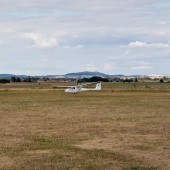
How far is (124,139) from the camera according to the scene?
17641 millimetres

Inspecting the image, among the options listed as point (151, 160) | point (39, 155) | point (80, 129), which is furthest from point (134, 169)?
point (80, 129)

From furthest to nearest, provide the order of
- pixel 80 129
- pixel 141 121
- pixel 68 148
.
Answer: pixel 141 121 < pixel 80 129 < pixel 68 148

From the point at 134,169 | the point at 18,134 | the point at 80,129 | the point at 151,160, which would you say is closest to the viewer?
the point at 134,169

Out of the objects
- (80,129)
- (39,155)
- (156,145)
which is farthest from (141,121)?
(39,155)

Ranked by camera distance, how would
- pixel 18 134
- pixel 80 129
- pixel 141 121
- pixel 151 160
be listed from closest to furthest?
1. pixel 151 160
2. pixel 18 134
3. pixel 80 129
4. pixel 141 121

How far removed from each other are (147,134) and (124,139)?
5.81 feet

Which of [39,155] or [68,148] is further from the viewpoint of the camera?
[68,148]

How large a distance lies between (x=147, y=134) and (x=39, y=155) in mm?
6404

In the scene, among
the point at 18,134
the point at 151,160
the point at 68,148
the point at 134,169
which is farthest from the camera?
the point at 18,134

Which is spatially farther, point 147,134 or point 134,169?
point 147,134

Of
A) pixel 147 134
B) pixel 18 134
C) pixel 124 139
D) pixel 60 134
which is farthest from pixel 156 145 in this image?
pixel 18 134

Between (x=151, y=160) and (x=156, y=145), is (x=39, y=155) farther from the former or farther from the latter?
(x=156, y=145)

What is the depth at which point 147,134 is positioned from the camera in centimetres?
1908

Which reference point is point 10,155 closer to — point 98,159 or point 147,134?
point 98,159
